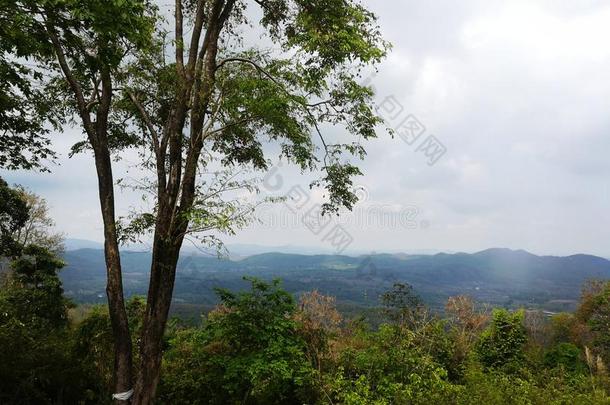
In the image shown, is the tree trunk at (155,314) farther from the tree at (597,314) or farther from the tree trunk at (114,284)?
the tree at (597,314)

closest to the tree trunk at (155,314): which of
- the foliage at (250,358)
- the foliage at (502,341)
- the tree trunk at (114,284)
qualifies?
the tree trunk at (114,284)

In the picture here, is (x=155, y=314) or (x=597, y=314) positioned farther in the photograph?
(x=597, y=314)

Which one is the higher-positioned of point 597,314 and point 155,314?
point 155,314

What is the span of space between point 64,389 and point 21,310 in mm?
6296

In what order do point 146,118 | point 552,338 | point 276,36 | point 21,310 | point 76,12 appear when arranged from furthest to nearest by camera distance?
1. point 552,338
2. point 21,310
3. point 276,36
4. point 146,118
5. point 76,12

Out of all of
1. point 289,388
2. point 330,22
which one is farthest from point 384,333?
point 330,22

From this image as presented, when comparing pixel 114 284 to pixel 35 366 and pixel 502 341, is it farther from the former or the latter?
pixel 502 341

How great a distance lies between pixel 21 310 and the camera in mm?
12617

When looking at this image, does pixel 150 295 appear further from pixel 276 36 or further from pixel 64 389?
pixel 276 36

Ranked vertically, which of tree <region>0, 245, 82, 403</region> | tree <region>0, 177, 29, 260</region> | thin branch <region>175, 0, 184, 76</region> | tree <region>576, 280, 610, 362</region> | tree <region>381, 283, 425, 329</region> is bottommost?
tree <region>576, 280, 610, 362</region>

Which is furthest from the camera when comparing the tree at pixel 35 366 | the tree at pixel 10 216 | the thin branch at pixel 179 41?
the tree at pixel 10 216

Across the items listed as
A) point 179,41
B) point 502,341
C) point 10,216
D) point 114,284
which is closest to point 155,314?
point 114,284

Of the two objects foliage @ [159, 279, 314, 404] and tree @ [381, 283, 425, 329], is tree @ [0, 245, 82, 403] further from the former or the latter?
tree @ [381, 283, 425, 329]

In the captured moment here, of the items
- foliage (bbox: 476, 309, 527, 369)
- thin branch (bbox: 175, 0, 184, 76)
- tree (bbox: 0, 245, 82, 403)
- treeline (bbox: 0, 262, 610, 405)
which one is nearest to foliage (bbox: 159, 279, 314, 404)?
treeline (bbox: 0, 262, 610, 405)
